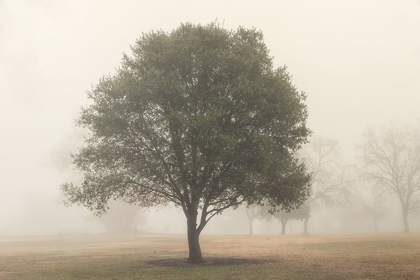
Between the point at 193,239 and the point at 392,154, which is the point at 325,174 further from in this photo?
the point at 193,239

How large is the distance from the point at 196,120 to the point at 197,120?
0.56 meters

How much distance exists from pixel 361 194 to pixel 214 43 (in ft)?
400

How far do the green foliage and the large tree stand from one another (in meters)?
0.09

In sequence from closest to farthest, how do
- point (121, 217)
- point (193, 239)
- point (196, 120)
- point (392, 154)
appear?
point (196, 120)
point (193, 239)
point (392, 154)
point (121, 217)

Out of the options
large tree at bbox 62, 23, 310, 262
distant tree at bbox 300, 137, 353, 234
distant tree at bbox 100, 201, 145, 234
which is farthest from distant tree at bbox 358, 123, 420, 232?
distant tree at bbox 100, 201, 145, 234

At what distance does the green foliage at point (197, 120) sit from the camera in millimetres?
27094

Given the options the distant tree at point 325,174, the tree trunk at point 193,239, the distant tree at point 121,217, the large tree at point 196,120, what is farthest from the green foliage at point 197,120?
the distant tree at point 121,217

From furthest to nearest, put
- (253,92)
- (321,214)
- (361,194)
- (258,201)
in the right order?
(321,214) → (361,194) → (258,201) → (253,92)

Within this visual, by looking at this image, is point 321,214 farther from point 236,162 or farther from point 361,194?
point 236,162

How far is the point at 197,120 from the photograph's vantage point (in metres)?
25.6

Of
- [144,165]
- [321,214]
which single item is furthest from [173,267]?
[321,214]

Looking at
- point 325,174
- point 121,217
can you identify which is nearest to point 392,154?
point 325,174

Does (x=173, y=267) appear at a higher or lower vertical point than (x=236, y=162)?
lower

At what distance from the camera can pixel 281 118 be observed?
94.8 ft
